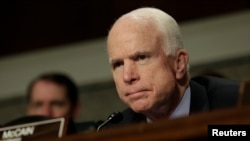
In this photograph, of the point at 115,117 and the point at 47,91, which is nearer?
the point at 115,117

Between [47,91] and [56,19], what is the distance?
1331mm

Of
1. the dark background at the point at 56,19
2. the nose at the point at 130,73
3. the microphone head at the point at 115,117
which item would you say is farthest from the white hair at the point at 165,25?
the dark background at the point at 56,19

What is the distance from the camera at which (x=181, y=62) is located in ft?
6.75

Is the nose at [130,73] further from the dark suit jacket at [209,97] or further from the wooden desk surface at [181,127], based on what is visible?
the wooden desk surface at [181,127]

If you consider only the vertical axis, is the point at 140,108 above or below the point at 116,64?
below

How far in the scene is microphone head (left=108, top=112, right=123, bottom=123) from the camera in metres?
1.86

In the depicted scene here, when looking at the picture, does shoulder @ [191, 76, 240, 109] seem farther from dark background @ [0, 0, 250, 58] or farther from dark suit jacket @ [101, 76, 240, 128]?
dark background @ [0, 0, 250, 58]

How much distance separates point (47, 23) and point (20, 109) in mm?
641

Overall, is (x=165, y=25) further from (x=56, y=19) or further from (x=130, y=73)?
(x=56, y=19)

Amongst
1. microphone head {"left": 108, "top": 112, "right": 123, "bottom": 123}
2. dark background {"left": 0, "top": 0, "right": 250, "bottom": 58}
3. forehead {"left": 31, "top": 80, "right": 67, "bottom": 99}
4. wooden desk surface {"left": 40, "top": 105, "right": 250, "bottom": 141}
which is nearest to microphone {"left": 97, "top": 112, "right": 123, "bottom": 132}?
microphone head {"left": 108, "top": 112, "right": 123, "bottom": 123}

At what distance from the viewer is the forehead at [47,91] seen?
320 centimetres

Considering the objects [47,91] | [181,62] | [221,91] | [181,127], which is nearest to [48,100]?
[47,91]

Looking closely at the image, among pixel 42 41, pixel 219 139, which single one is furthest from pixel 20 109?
pixel 219 139

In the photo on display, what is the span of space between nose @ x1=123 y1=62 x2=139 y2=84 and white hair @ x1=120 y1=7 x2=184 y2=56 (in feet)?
0.47
